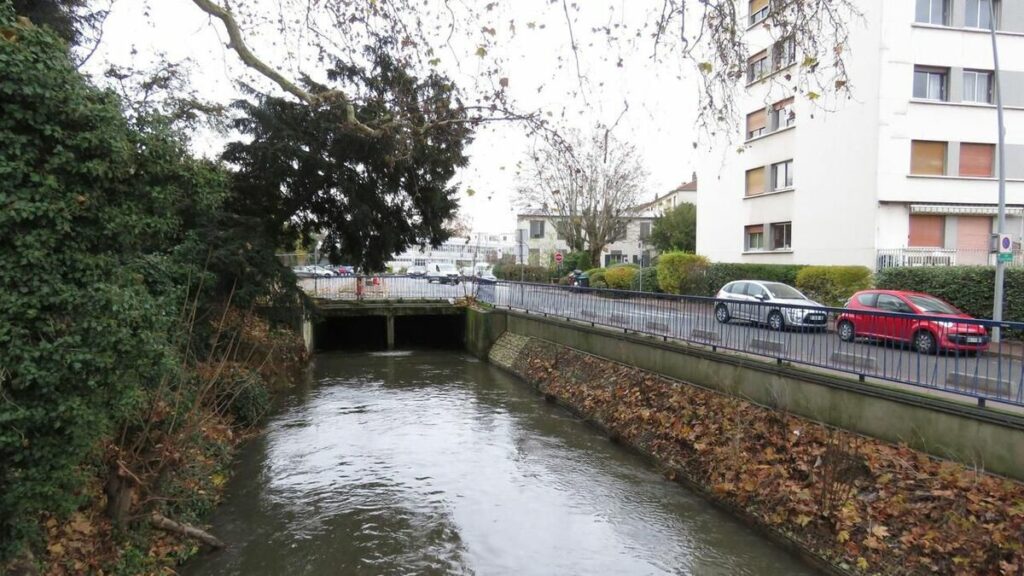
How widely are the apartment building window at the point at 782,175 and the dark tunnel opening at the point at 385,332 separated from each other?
14502mm

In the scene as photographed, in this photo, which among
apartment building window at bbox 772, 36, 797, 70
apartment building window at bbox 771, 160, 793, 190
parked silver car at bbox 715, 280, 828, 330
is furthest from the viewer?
apartment building window at bbox 771, 160, 793, 190

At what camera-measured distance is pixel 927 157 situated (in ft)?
69.8

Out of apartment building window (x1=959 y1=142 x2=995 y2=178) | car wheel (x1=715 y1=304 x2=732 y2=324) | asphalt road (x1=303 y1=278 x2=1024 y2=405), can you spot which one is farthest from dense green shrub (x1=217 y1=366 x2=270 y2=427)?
apartment building window (x1=959 y1=142 x2=995 y2=178)

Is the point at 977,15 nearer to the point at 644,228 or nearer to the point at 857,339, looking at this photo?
the point at 857,339

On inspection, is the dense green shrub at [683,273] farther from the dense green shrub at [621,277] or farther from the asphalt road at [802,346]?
the asphalt road at [802,346]

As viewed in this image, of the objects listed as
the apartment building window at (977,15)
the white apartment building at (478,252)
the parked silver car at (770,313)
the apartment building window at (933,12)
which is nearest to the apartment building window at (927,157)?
the apartment building window at (933,12)

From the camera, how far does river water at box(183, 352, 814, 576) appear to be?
263 inches

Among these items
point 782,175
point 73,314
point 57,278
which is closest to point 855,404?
point 73,314

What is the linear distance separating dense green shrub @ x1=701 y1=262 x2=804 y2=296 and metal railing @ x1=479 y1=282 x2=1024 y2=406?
1123cm

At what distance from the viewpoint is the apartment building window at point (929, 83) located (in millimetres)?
21141

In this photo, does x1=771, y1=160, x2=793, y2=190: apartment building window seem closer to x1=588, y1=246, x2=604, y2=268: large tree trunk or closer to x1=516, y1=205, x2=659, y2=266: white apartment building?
x1=588, y1=246, x2=604, y2=268: large tree trunk

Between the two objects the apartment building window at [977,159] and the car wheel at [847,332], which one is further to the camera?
the apartment building window at [977,159]

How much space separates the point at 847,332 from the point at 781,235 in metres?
19.3

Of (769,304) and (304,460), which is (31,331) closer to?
(304,460)
